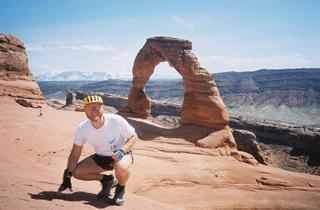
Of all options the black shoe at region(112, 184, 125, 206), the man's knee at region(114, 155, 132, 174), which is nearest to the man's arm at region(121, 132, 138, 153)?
the man's knee at region(114, 155, 132, 174)

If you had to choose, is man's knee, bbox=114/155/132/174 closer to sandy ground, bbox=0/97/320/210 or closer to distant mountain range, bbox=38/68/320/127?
sandy ground, bbox=0/97/320/210

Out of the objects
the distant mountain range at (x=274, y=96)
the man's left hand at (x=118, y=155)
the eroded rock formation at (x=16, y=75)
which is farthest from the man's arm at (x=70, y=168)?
the distant mountain range at (x=274, y=96)

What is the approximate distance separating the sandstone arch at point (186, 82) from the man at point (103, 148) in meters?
12.5

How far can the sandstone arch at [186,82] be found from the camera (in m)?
17.6

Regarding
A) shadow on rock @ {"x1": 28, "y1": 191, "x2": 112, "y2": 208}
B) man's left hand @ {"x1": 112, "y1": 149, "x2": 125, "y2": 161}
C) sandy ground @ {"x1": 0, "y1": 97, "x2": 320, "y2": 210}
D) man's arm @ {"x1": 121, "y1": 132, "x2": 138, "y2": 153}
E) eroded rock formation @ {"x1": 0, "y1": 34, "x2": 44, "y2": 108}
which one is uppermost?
eroded rock formation @ {"x1": 0, "y1": 34, "x2": 44, "y2": 108}

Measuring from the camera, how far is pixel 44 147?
417 inches

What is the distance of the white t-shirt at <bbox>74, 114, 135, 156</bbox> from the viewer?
5.16 m

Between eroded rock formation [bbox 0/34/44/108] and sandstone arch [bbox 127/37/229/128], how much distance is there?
18.9 ft

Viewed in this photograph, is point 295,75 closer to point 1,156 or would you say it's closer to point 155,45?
point 155,45

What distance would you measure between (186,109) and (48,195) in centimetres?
1387

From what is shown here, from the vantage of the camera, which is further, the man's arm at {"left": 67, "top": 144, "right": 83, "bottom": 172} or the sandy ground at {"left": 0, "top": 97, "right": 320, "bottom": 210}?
the sandy ground at {"left": 0, "top": 97, "right": 320, "bottom": 210}

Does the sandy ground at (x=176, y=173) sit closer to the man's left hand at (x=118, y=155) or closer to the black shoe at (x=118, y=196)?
the black shoe at (x=118, y=196)

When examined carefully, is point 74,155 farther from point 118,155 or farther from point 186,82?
point 186,82

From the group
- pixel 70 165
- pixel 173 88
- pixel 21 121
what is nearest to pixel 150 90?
pixel 173 88
